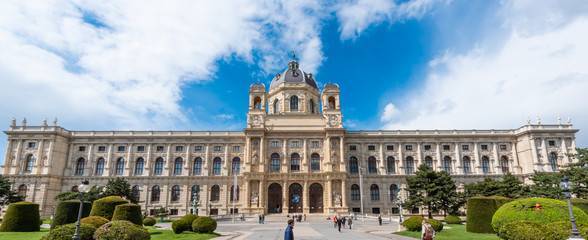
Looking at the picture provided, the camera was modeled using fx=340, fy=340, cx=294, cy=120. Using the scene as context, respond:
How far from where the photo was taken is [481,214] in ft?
81.8

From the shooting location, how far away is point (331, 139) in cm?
5503

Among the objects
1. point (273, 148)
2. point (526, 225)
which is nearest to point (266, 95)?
point (273, 148)

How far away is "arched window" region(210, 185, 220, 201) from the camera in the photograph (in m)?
54.5

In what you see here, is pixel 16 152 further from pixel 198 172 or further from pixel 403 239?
pixel 403 239

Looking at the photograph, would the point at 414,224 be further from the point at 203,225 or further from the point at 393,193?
the point at 393,193

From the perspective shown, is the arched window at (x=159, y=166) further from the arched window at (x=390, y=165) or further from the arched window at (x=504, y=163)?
the arched window at (x=504, y=163)

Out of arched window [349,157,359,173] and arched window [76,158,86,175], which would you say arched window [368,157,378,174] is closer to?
arched window [349,157,359,173]

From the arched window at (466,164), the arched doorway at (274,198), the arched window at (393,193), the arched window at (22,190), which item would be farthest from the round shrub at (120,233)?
the arched window at (466,164)

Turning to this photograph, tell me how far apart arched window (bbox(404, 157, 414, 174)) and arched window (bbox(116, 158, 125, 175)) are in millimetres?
46727

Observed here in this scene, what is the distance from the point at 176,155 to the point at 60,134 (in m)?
18.3

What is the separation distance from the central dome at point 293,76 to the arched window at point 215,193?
22.1 meters

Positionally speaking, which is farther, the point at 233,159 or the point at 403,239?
the point at 233,159

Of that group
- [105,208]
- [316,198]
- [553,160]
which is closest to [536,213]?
[105,208]

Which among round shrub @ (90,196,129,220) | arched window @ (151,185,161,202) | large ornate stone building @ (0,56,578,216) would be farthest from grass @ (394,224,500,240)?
arched window @ (151,185,161,202)
